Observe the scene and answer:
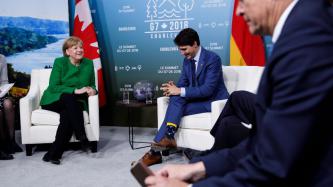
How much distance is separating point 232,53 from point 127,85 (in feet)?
4.52

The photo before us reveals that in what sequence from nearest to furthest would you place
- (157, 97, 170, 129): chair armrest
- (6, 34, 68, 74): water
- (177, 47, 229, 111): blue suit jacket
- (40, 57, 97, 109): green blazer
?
(177, 47, 229, 111): blue suit jacket → (157, 97, 170, 129): chair armrest → (40, 57, 97, 109): green blazer → (6, 34, 68, 74): water

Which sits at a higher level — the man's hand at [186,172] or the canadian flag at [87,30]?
the canadian flag at [87,30]

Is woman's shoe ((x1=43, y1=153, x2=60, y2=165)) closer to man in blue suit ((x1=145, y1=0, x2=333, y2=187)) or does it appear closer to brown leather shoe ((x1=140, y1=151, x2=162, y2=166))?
brown leather shoe ((x1=140, y1=151, x2=162, y2=166))

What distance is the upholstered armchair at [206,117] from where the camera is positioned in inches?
131

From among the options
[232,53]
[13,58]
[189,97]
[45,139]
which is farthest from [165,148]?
[13,58]

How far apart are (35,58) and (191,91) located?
2.35m

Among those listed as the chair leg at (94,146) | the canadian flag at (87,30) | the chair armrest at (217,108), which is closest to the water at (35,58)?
the canadian flag at (87,30)

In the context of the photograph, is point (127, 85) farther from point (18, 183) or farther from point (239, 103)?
point (239, 103)

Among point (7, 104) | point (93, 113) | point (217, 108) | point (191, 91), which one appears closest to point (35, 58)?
point (7, 104)

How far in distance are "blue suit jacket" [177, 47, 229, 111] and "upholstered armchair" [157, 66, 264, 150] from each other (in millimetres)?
175

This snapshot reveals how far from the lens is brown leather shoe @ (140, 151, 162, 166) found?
11.2 feet

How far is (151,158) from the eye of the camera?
3451 mm

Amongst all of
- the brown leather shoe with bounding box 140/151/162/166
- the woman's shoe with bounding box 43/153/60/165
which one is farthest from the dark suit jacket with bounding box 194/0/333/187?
the woman's shoe with bounding box 43/153/60/165

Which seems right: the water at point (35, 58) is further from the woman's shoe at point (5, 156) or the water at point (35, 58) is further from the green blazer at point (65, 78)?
the woman's shoe at point (5, 156)
